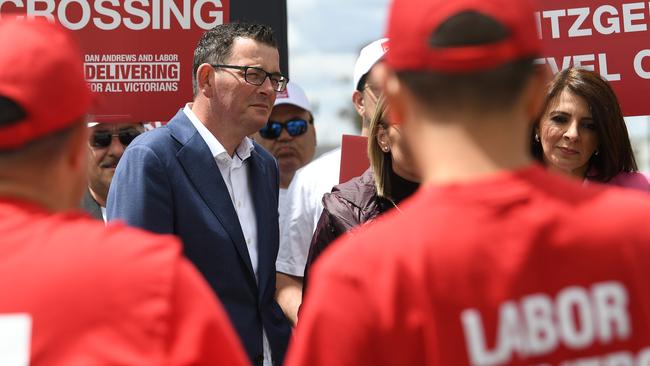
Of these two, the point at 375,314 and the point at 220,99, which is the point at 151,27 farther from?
the point at 375,314

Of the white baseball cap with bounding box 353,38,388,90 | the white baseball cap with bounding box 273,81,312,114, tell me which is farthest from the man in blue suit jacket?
the white baseball cap with bounding box 273,81,312,114

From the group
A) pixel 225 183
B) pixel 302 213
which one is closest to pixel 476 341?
pixel 225 183

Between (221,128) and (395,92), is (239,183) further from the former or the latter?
(395,92)

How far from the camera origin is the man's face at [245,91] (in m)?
4.28

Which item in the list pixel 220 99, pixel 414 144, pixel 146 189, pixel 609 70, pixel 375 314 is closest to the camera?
pixel 375 314

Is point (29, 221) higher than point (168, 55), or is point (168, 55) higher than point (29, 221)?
point (168, 55)

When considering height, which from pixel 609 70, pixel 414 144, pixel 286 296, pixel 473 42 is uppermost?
pixel 609 70

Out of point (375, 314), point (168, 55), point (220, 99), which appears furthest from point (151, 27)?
point (375, 314)

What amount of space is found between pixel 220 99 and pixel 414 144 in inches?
100

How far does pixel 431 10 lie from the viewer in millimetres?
1779

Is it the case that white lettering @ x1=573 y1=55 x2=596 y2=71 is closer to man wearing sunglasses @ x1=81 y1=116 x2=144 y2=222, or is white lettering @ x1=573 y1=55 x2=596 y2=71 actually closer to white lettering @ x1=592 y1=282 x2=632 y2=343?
man wearing sunglasses @ x1=81 y1=116 x2=144 y2=222

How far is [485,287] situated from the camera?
1.72 m

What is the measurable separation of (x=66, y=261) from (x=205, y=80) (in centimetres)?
266

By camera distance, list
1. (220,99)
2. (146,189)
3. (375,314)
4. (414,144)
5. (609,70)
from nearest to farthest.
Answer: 1. (375,314)
2. (414,144)
3. (146,189)
4. (220,99)
5. (609,70)
